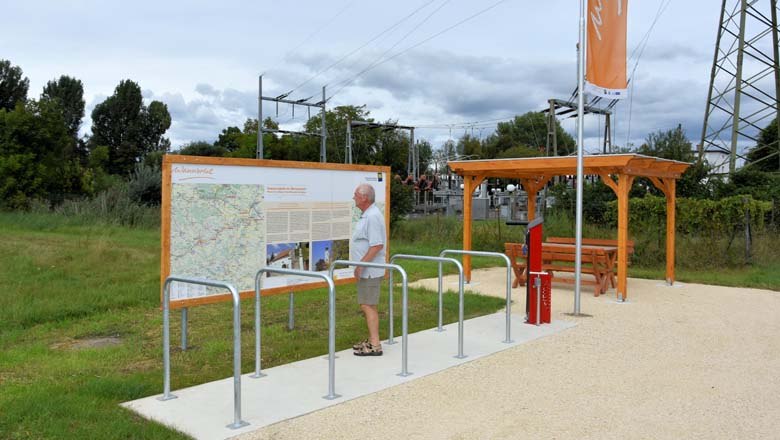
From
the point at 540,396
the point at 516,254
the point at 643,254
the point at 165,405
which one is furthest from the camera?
the point at 643,254

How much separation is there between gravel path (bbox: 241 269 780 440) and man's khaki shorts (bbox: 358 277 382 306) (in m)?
0.94

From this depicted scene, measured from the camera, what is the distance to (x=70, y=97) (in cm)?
6247

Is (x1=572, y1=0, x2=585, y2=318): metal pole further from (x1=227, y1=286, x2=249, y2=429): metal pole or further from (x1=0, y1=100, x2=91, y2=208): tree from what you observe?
(x1=0, y1=100, x2=91, y2=208): tree

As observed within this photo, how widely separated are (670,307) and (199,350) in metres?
6.72

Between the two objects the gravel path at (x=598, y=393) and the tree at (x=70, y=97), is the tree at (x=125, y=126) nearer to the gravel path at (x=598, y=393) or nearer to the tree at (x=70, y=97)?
the tree at (x=70, y=97)

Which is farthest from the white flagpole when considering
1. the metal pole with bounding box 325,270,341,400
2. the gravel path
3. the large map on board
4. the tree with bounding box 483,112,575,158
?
the tree with bounding box 483,112,575,158

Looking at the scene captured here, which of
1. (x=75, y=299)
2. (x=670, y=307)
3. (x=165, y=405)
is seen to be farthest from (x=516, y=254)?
(x=165, y=405)

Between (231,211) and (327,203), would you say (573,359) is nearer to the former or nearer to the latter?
(327,203)

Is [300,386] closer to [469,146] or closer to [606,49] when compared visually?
[606,49]

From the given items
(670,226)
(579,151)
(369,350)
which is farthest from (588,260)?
(369,350)

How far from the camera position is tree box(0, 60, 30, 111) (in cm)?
4984

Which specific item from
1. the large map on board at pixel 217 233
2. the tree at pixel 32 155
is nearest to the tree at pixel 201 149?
the tree at pixel 32 155

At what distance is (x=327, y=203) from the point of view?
7074mm

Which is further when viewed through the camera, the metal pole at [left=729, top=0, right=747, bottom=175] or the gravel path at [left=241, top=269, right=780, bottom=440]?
the metal pole at [left=729, top=0, right=747, bottom=175]
